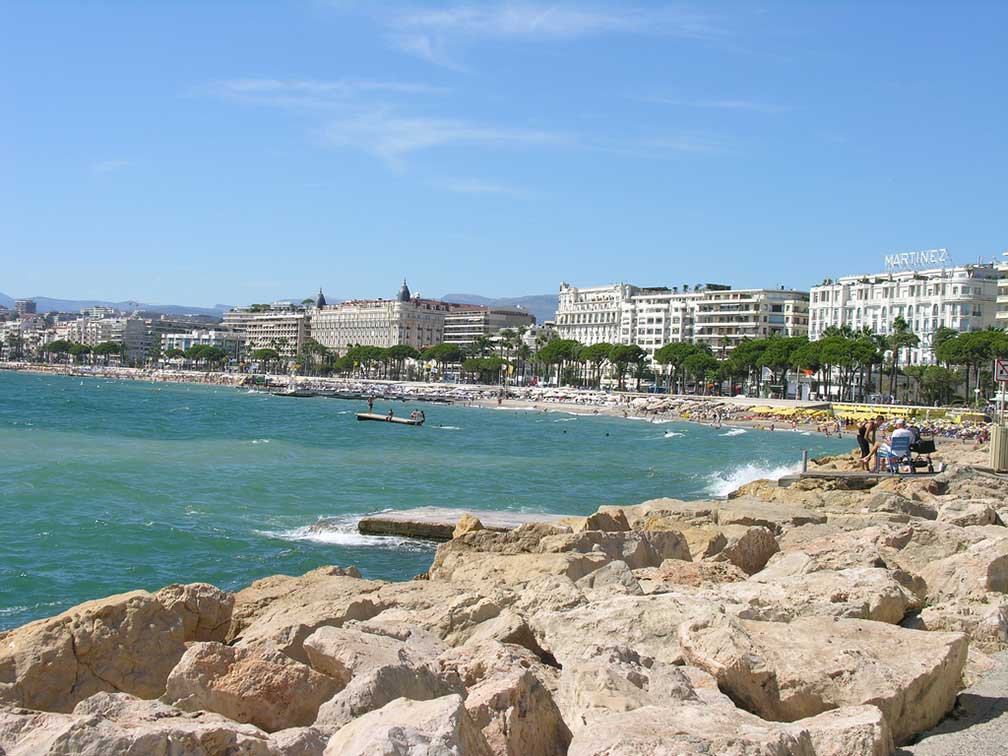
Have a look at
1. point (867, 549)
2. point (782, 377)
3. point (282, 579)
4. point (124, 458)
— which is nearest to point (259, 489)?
point (124, 458)

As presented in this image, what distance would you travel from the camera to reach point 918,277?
4104 inches

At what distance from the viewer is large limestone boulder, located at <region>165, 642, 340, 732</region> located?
598 centimetres

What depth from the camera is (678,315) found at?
141 metres

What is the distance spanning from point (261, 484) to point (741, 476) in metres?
14.8

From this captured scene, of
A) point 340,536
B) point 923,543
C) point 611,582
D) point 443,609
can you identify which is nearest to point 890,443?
point 923,543

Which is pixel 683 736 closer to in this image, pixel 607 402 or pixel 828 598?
pixel 828 598

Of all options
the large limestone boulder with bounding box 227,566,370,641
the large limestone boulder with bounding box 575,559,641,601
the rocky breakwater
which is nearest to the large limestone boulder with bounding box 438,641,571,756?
the rocky breakwater

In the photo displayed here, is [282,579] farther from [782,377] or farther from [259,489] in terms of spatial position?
[782,377]

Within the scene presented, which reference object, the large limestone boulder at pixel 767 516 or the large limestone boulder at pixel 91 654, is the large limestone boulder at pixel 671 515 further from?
the large limestone boulder at pixel 91 654

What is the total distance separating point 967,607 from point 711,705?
372 centimetres

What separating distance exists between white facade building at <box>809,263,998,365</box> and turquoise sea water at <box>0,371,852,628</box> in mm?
41969

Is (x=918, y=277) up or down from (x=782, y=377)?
up

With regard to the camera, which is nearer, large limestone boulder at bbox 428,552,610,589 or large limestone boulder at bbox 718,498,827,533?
large limestone boulder at bbox 428,552,610,589

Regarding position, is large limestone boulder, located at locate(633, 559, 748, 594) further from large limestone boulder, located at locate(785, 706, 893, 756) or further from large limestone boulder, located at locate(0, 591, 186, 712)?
large limestone boulder, located at locate(0, 591, 186, 712)
